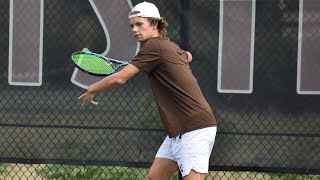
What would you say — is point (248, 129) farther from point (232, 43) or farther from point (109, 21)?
point (109, 21)

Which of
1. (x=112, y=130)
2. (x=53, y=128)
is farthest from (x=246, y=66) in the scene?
(x=53, y=128)

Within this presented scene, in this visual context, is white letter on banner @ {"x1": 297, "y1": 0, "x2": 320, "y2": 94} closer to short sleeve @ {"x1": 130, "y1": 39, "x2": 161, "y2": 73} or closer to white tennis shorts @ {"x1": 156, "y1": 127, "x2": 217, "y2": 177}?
white tennis shorts @ {"x1": 156, "y1": 127, "x2": 217, "y2": 177}

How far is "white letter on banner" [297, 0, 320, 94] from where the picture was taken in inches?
274

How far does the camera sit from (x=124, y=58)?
7.08 meters

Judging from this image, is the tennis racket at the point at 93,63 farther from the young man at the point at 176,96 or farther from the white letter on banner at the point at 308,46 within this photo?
the white letter on banner at the point at 308,46

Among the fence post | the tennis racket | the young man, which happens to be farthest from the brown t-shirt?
the fence post

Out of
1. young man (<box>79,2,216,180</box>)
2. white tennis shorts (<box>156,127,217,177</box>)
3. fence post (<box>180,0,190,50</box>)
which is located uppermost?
fence post (<box>180,0,190,50</box>)

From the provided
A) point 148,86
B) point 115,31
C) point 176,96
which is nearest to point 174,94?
point 176,96

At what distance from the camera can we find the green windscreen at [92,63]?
5871mm

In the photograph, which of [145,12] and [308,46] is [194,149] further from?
[308,46]

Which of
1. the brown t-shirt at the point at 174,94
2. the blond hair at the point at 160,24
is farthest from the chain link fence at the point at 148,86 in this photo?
the brown t-shirt at the point at 174,94

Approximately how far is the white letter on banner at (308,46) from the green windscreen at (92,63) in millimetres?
1792

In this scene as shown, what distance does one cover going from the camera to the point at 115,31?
23.1ft

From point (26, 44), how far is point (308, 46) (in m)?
2.30
